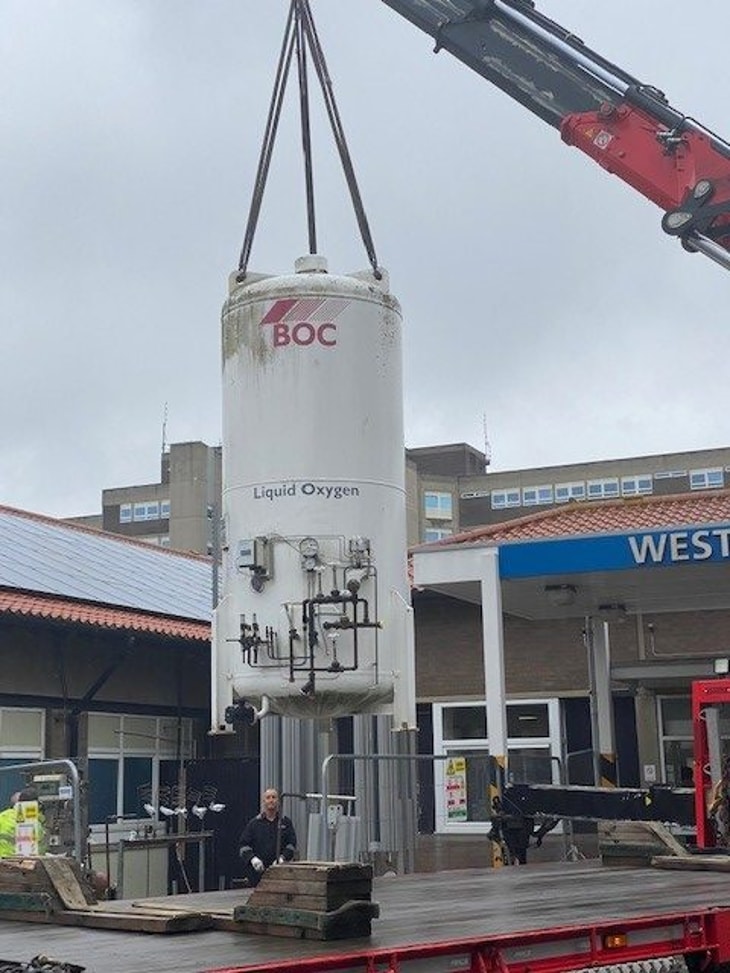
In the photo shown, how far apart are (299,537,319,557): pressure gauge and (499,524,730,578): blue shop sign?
375 cm

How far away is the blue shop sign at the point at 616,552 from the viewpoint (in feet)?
49.5

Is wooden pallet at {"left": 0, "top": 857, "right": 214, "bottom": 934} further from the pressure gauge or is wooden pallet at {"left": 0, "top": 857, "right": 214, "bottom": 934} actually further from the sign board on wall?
the sign board on wall

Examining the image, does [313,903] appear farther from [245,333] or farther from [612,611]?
[612,611]

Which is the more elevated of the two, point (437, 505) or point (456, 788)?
point (437, 505)

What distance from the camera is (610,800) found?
47.6 ft

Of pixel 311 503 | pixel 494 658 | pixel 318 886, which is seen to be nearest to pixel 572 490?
pixel 494 658

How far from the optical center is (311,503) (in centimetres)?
1327

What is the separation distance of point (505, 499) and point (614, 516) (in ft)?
243

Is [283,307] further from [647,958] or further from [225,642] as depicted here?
[647,958]

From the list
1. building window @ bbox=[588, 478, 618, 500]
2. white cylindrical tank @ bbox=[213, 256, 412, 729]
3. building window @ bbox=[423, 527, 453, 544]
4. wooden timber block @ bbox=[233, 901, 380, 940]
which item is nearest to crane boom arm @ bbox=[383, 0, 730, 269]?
white cylindrical tank @ bbox=[213, 256, 412, 729]

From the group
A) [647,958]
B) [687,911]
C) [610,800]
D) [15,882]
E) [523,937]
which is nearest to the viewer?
[523,937]

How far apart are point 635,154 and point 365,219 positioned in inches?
179

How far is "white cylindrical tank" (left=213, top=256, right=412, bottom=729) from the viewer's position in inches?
513

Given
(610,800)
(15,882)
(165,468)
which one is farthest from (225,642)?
(165,468)
